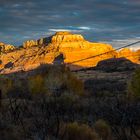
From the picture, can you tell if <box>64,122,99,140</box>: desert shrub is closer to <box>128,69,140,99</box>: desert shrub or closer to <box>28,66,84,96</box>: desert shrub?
<box>128,69,140,99</box>: desert shrub

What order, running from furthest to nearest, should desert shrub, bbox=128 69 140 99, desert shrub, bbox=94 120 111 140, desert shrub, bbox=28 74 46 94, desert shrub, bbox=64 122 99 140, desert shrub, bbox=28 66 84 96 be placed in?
desert shrub, bbox=28 66 84 96 → desert shrub, bbox=28 74 46 94 → desert shrub, bbox=128 69 140 99 → desert shrub, bbox=94 120 111 140 → desert shrub, bbox=64 122 99 140

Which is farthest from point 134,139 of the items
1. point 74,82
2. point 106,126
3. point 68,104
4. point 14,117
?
point 74,82

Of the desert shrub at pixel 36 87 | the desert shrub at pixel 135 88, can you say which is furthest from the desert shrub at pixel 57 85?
the desert shrub at pixel 135 88

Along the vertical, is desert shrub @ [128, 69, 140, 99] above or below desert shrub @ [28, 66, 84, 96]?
above

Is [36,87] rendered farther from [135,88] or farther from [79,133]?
[79,133]

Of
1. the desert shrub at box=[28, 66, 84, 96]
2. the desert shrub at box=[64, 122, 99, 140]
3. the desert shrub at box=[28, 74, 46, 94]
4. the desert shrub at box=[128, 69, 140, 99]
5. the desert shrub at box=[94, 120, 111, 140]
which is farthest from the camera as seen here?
the desert shrub at box=[28, 66, 84, 96]

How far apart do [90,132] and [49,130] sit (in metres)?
3.30

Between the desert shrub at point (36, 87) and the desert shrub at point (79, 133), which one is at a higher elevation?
the desert shrub at point (79, 133)

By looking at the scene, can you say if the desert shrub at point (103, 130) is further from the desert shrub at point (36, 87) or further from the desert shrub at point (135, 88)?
the desert shrub at point (36, 87)

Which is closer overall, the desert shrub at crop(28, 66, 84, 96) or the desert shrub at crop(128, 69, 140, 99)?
the desert shrub at crop(128, 69, 140, 99)

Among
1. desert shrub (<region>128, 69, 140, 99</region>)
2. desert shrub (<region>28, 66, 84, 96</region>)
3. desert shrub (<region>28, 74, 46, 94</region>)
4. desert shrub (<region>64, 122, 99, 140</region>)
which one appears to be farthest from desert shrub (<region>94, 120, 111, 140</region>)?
desert shrub (<region>28, 74, 46, 94</region>)

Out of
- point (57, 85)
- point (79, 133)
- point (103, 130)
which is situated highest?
point (79, 133)

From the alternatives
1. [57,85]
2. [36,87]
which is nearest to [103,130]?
[36,87]

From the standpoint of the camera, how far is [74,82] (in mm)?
91250
